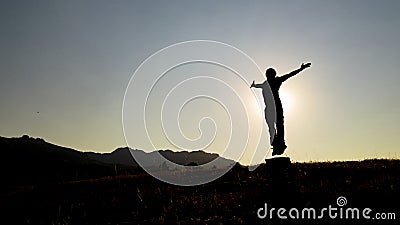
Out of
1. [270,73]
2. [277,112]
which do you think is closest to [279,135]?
[277,112]

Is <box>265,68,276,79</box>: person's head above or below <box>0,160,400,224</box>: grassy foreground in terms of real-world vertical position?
above

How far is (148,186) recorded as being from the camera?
1922cm

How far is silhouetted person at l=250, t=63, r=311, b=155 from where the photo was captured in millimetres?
13500

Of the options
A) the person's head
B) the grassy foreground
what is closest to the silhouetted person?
the person's head

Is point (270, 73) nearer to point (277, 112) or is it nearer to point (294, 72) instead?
point (294, 72)

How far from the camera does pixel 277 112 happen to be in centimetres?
1373

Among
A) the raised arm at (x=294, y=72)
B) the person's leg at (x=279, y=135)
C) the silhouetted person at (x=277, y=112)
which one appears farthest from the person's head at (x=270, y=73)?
the person's leg at (x=279, y=135)

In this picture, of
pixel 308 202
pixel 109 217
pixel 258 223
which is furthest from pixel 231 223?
pixel 109 217

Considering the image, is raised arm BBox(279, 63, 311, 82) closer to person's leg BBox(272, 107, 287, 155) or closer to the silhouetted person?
the silhouetted person

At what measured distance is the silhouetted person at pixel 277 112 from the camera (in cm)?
1350

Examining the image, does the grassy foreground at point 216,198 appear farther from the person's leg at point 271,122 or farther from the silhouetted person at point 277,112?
the person's leg at point 271,122

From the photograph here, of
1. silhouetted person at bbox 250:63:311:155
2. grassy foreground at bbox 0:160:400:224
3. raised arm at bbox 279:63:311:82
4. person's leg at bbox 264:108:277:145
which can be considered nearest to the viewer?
grassy foreground at bbox 0:160:400:224

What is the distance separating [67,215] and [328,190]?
7.95 meters

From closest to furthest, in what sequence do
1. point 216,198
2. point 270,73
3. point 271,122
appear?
point 270,73
point 271,122
point 216,198
